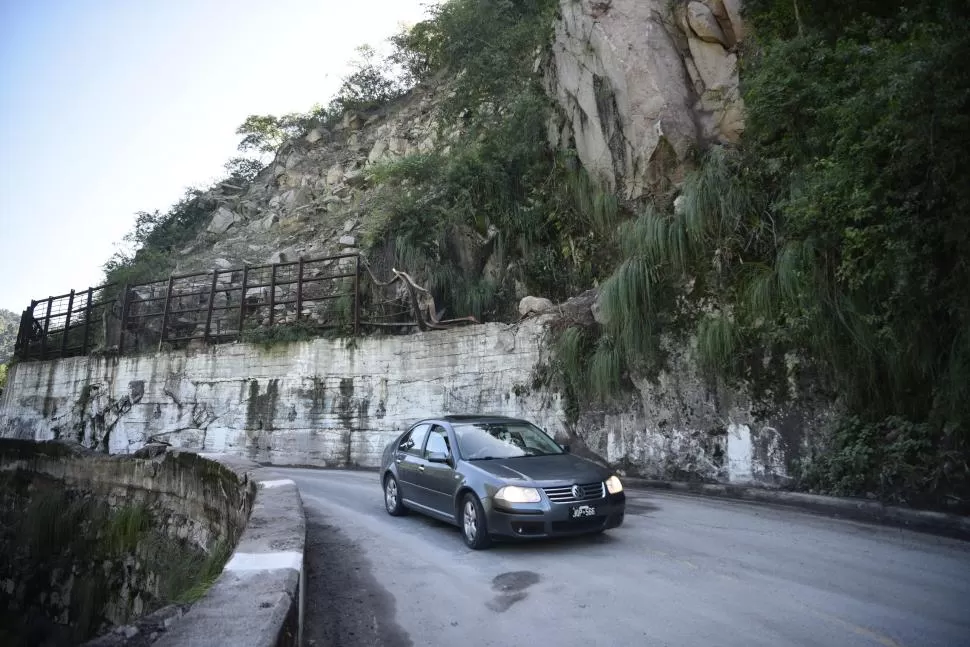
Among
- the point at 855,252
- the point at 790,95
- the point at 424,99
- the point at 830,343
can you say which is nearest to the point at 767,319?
the point at 830,343

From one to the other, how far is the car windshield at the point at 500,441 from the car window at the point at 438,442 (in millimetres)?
170

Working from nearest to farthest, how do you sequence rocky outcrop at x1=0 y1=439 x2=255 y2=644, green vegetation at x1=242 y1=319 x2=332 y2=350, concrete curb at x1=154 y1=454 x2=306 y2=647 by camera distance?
concrete curb at x1=154 y1=454 x2=306 y2=647 < rocky outcrop at x1=0 y1=439 x2=255 y2=644 < green vegetation at x1=242 y1=319 x2=332 y2=350

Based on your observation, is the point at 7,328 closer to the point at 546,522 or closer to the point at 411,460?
the point at 411,460

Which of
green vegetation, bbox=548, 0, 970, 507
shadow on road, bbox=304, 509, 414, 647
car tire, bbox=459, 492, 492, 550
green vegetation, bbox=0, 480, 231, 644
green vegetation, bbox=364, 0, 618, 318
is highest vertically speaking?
green vegetation, bbox=364, 0, 618, 318

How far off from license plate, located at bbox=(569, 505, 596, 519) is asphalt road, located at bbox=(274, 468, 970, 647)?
0.37 meters

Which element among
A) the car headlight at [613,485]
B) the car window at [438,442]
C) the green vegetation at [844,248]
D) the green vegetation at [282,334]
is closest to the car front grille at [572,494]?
the car headlight at [613,485]

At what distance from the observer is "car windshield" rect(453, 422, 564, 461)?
7293 mm

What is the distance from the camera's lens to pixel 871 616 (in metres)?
4.34

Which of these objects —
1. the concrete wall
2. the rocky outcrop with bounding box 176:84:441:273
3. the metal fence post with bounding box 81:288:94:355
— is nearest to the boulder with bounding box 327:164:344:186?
the rocky outcrop with bounding box 176:84:441:273

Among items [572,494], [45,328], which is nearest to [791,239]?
[572,494]

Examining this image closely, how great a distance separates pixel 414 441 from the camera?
8.57m

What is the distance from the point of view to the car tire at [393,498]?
855 cm

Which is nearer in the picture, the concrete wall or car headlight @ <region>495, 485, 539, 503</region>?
car headlight @ <region>495, 485, 539, 503</region>

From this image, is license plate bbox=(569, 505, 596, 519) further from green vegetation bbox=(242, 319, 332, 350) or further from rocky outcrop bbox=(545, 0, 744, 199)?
green vegetation bbox=(242, 319, 332, 350)
